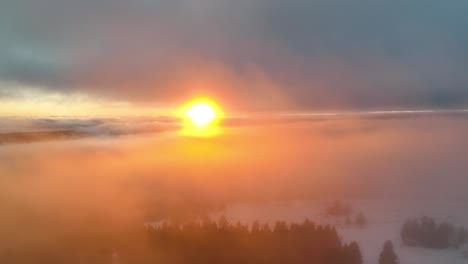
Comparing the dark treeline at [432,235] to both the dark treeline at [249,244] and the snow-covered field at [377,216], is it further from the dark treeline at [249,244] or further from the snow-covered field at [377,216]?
the dark treeline at [249,244]

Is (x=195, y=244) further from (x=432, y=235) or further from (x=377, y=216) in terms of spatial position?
(x=432, y=235)

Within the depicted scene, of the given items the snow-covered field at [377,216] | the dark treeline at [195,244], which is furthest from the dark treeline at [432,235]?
the dark treeline at [195,244]

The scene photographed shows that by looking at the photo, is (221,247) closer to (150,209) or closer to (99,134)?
(150,209)

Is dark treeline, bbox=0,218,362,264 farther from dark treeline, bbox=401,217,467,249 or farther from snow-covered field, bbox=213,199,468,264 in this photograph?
dark treeline, bbox=401,217,467,249

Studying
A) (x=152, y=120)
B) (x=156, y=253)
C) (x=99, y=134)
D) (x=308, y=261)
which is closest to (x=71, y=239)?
(x=156, y=253)

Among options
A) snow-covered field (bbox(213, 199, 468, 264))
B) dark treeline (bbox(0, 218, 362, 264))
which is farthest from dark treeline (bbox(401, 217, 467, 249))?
dark treeline (bbox(0, 218, 362, 264))
